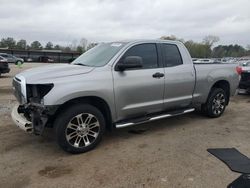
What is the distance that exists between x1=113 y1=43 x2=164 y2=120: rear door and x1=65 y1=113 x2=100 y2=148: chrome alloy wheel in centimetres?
54

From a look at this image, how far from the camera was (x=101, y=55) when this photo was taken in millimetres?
5480

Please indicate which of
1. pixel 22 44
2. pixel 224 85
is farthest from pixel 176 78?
pixel 22 44

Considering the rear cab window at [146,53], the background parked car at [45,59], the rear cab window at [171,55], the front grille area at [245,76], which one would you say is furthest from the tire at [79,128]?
the background parked car at [45,59]

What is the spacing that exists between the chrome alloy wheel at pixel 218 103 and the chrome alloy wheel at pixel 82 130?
137 inches

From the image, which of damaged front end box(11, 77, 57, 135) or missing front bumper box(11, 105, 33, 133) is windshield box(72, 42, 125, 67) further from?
missing front bumper box(11, 105, 33, 133)

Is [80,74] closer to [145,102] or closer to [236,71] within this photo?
[145,102]

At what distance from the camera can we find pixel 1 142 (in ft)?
17.1

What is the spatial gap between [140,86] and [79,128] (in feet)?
4.55

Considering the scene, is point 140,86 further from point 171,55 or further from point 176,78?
point 171,55

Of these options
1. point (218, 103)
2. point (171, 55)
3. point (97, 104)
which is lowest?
point (218, 103)

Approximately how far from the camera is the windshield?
17.1ft

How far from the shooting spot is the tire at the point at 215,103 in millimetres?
6891

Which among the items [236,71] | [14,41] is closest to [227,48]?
[14,41]

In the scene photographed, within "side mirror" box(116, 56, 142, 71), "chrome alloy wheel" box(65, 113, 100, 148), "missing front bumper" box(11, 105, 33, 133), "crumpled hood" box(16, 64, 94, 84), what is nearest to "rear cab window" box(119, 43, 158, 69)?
"side mirror" box(116, 56, 142, 71)
